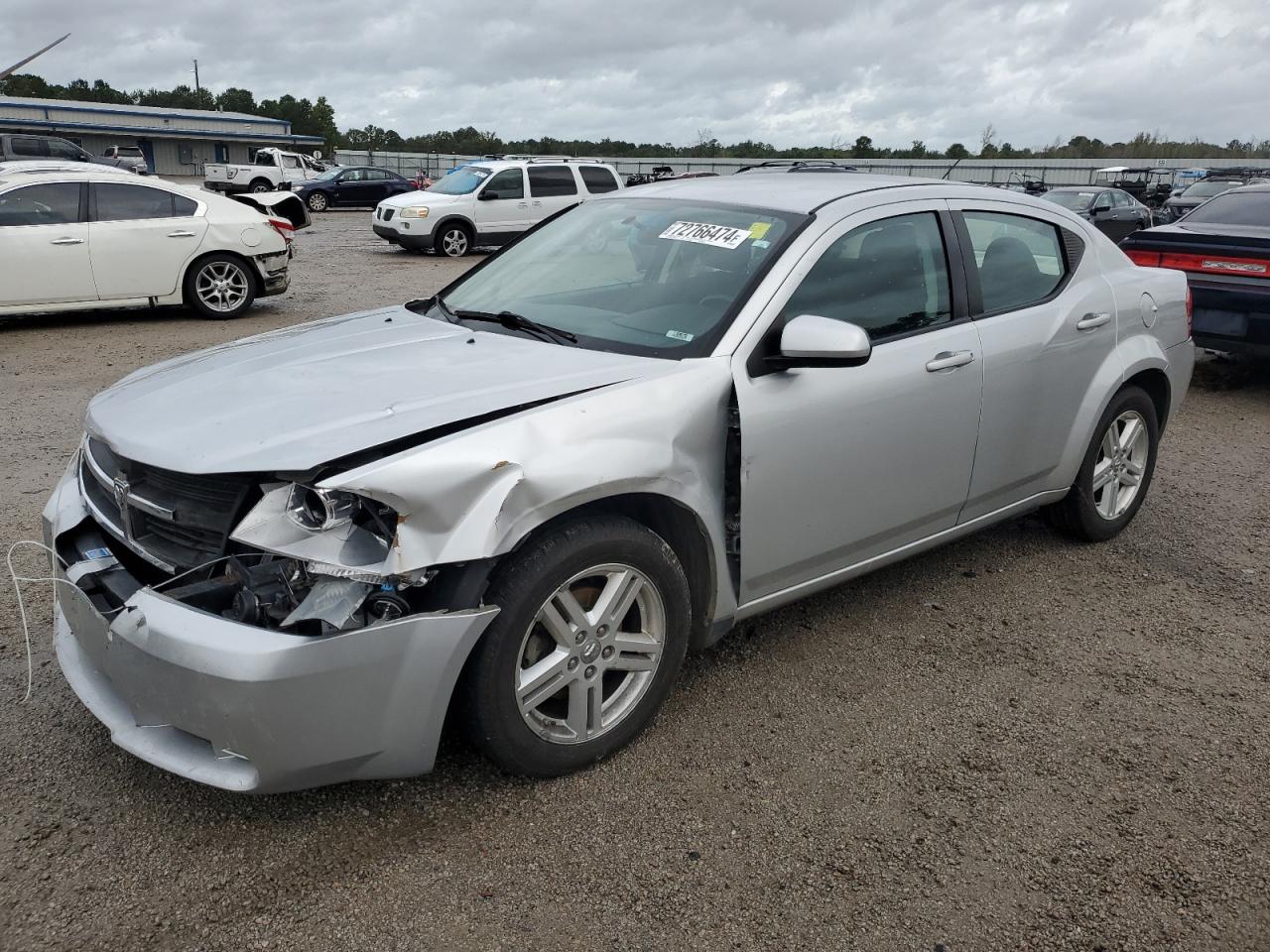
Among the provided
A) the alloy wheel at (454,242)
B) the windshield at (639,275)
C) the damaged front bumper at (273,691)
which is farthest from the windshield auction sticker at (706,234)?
the alloy wheel at (454,242)

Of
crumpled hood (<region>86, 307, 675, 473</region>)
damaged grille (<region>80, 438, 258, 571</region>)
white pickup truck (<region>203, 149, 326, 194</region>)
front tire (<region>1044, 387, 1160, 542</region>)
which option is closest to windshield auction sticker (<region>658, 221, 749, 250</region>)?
crumpled hood (<region>86, 307, 675, 473</region>)

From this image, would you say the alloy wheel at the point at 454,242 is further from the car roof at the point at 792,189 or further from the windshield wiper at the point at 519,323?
the windshield wiper at the point at 519,323

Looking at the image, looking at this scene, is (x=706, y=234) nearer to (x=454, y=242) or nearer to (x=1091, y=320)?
(x=1091, y=320)

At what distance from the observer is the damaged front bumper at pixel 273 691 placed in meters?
A: 2.31

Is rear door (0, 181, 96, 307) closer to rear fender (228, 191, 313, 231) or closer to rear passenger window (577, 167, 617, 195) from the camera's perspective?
rear fender (228, 191, 313, 231)

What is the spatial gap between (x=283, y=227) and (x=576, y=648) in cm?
990

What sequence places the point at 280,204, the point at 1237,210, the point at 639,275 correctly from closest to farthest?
1. the point at 639,275
2. the point at 1237,210
3. the point at 280,204

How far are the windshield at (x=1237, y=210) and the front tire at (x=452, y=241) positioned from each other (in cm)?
1249

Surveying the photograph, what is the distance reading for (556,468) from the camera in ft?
8.59

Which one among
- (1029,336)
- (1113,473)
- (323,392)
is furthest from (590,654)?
(1113,473)

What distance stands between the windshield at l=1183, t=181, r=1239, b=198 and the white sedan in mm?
17584

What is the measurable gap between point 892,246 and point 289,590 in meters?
2.43

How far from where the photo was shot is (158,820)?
2.69 meters

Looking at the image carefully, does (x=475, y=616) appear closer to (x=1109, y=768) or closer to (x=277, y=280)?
(x=1109, y=768)
